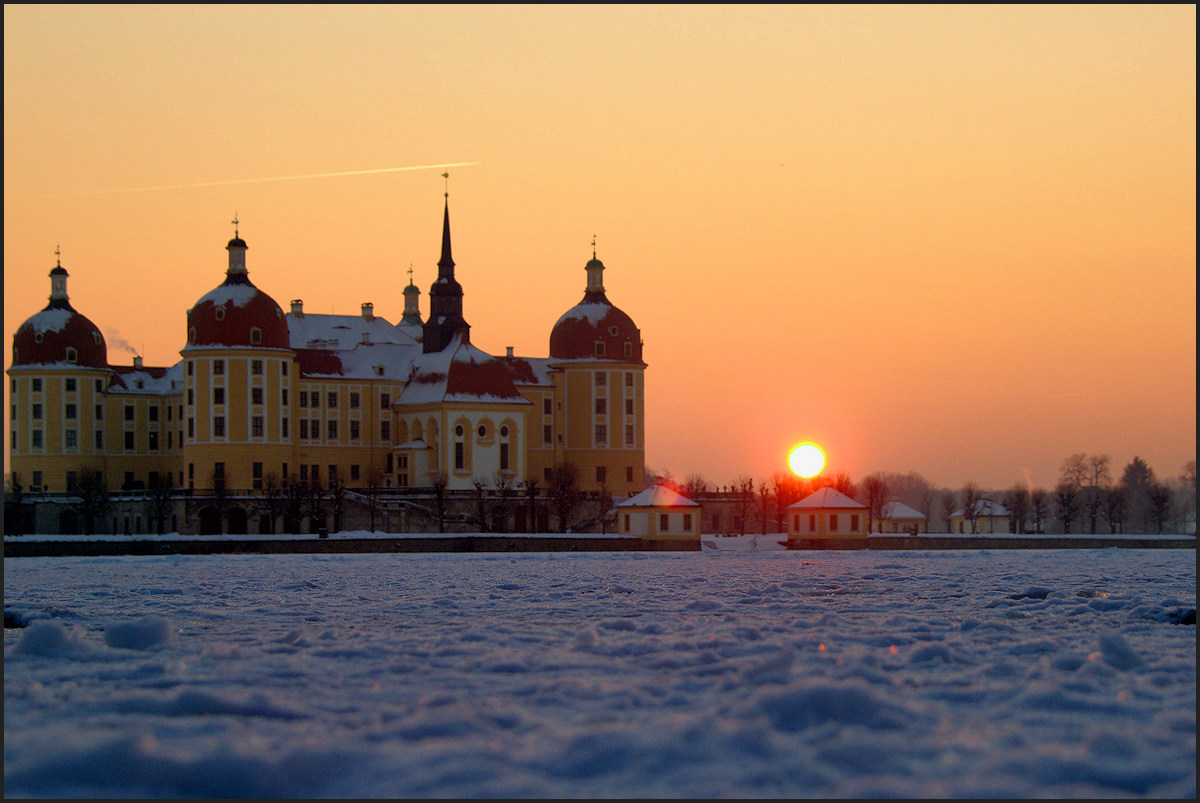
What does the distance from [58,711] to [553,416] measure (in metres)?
78.0

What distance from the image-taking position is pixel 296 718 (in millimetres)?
11703

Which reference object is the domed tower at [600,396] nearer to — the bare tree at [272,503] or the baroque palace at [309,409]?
the baroque palace at [309,409]

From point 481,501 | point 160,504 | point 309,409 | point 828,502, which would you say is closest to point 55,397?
point 309,409

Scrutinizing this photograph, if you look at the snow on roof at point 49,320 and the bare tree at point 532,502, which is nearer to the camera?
the bare tree at point 532,502

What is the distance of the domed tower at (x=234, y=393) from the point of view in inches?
3120

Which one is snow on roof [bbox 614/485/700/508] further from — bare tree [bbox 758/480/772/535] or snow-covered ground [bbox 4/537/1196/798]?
snow-covered ground [bbox 4/537/1196/798]

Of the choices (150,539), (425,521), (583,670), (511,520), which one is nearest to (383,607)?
(583,670)

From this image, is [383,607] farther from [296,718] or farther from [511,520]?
[511,520]

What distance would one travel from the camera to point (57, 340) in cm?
8912

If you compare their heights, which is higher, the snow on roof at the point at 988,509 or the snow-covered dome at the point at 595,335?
the snow-covered dome at the point at 595,335

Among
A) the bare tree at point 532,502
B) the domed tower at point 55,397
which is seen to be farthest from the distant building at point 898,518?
the domed tower at point 55,397

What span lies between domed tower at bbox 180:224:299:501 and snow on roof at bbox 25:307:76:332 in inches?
514

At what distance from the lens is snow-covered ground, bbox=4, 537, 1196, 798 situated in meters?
9.52

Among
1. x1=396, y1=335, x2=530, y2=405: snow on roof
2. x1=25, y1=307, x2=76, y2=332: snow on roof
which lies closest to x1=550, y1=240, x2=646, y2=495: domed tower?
x1=396, y1=335, x2=530, y2=405: snow on roof
